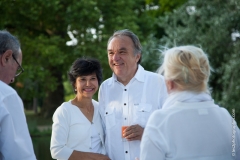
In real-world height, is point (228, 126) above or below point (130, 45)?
below

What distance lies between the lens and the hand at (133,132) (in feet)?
14.9

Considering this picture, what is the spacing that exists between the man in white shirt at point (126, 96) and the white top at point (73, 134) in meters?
0.10

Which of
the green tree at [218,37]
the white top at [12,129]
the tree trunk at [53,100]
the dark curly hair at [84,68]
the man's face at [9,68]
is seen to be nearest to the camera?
the white top at [12,129]

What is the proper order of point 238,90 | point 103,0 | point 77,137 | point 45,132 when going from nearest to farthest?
point 77,137
point 238,90
point 45,132
point 103,0

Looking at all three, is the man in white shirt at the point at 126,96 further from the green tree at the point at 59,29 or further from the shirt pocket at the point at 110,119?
the green tree at the point at 59,29

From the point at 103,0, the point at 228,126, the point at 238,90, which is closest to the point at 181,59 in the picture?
the point at 228,126

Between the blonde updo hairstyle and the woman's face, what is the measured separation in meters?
1.78

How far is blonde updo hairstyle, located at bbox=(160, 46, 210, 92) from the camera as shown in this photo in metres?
2.98

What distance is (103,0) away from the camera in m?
24.1

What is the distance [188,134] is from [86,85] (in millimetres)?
1885

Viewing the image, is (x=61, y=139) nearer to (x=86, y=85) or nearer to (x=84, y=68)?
(x=86, y=85)

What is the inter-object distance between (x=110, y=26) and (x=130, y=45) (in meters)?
19.0

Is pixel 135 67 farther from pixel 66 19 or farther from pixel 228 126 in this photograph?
pixel 66 19

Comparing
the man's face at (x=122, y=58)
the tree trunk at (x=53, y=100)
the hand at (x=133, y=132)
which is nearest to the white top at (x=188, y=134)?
the hand at (x=133, y=132)
